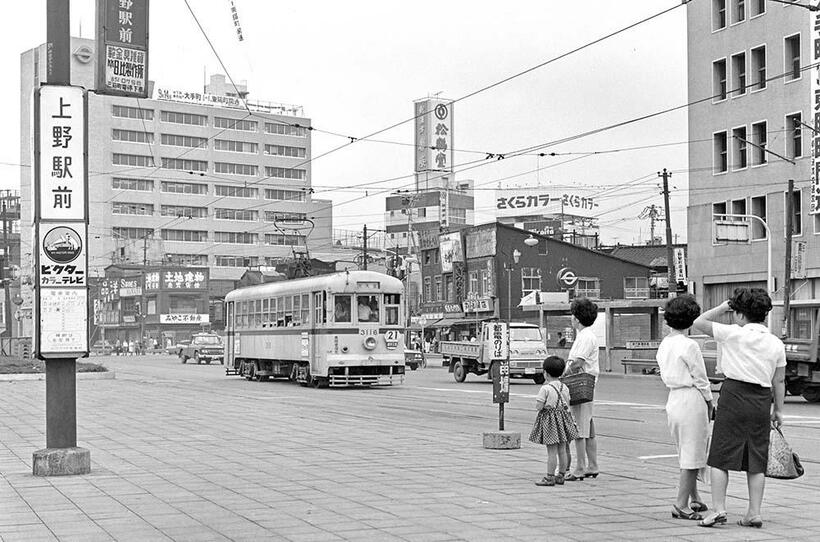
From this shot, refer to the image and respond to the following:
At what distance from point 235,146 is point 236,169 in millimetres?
2724

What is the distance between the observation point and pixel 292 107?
133 metres

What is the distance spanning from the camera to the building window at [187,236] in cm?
12688

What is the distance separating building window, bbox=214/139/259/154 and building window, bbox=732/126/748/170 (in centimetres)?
8664

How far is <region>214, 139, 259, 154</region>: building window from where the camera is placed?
127250mm

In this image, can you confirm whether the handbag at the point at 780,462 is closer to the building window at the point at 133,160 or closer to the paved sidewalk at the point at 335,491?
the paved sidewalk at the point at 335,491

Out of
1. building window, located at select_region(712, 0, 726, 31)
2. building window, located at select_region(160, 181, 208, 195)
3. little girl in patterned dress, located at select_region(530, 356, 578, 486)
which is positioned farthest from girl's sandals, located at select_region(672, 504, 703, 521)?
building window, located at select_region(160, 181, 208, 195)

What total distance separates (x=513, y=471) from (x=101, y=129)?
112574mm

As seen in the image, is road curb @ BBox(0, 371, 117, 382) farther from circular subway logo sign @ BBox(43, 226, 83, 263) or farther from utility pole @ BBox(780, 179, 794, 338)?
circular subway logo sign @ BBox(43, 226, 83, 263)

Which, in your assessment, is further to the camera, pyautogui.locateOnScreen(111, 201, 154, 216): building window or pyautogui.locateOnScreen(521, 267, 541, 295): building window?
pyautogui.locateOnScreen(111, 201, 154, 216): building window

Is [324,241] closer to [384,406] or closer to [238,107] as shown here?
[238,107]

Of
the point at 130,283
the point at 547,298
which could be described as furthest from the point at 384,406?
the point at 130,283

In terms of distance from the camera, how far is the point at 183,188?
126 m

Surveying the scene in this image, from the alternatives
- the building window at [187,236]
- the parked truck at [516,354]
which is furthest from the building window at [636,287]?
the building window at [187,236]

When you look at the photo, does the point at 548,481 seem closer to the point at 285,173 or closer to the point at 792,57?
the point at 792,57
